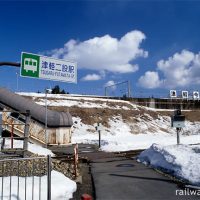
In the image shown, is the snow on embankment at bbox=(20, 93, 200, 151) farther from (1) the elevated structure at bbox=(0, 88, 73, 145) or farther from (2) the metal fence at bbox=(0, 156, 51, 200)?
(2) the metal fence at bbox=(0, 156, 51, 200)

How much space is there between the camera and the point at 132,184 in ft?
31.2

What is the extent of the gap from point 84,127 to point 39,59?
2480cm

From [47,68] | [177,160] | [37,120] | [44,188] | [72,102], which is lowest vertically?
[44,188]

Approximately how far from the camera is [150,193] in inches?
331

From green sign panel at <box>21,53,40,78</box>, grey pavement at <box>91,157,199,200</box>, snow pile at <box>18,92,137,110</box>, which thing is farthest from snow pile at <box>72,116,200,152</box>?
grey pavement at <box>91,157,199,200</box>

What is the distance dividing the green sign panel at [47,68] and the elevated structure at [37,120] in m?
8.44

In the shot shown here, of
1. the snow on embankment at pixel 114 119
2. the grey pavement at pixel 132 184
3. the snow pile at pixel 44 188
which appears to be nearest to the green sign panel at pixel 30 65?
the grey pavement at pixel 132 184

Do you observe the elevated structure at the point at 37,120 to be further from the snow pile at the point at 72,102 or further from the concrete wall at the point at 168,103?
the concrete wall at the point at 168,103

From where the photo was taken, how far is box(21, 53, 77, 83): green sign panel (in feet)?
44.2

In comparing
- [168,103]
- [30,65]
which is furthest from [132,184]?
[168,103]

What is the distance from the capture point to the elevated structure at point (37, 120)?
2323cm

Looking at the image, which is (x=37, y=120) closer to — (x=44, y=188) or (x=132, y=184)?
(x=132, y=184)

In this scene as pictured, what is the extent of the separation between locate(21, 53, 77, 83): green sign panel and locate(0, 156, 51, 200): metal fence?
4.70m

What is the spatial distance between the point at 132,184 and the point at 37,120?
1539 cm
